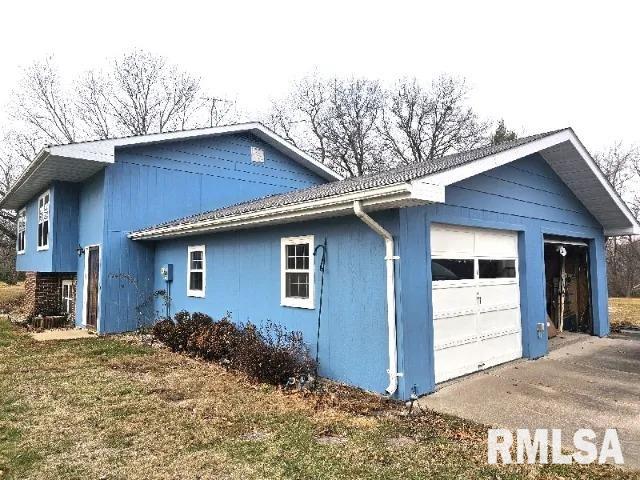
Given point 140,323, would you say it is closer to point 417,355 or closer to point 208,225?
point 208,225

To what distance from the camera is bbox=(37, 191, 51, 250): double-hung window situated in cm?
1324

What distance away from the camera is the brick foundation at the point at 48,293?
13.5 metres

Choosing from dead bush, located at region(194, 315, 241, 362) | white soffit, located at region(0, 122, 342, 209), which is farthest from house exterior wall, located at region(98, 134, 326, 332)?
dead bush, located at region(194, 315, 241, 362)

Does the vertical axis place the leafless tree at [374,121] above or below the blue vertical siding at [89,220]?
above

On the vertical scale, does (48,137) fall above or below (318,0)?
above

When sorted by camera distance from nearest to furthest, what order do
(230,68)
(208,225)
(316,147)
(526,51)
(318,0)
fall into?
(208,225), (318,0), (526,51), (230,68), (316,147)

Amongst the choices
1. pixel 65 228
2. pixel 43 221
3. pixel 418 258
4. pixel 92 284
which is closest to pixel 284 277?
pixel 418 258

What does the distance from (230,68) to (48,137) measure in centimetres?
1168

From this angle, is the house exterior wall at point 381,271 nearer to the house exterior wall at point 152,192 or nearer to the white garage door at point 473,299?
the white garage door at point 473,299

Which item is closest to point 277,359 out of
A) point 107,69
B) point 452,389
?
point 452,389

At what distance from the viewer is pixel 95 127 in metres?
27.2

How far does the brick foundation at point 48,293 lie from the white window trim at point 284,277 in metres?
9.13

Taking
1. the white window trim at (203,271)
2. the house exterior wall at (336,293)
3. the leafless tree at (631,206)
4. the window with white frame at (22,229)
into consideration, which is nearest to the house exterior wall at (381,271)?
the house exterior wall at (336,293)

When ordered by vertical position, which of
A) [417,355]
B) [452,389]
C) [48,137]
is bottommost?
[452,389]
